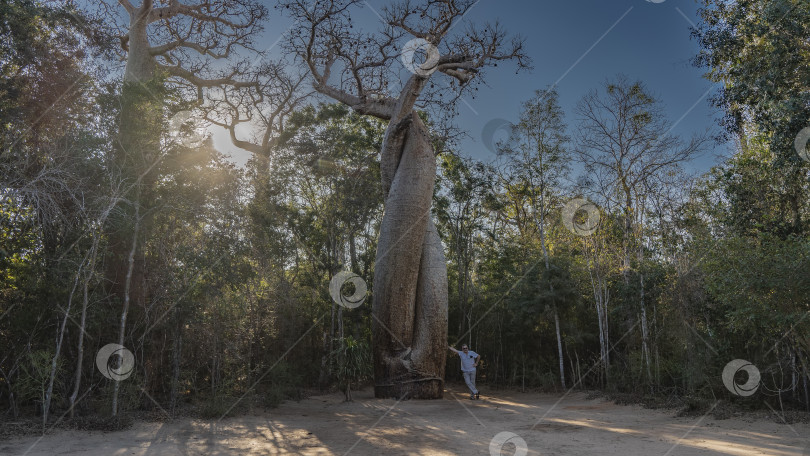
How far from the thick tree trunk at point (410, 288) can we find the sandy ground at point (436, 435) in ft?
3.82

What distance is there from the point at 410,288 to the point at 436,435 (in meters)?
4.08

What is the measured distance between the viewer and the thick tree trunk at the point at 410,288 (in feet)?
30.9

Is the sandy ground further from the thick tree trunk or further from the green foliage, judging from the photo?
the thick tree trunk

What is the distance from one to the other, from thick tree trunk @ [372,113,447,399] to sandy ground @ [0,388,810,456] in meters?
1.16

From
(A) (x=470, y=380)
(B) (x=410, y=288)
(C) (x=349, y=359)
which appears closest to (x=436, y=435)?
(C) (x=349, y=359)

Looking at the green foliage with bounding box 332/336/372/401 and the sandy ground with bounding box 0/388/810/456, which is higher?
the green foliage with bounding box 332/336/372/401

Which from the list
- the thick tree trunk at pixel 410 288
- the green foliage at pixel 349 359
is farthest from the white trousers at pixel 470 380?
the green foliage at pixel 349 359

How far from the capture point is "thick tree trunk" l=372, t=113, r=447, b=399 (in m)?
9.43

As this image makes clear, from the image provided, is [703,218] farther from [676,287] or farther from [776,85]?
[776,85]

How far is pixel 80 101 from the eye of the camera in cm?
852

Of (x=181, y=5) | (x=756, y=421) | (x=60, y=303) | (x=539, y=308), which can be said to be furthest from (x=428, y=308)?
(x=181, y=5)

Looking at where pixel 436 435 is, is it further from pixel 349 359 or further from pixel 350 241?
pixel 350 241

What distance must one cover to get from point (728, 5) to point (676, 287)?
4.65 metres

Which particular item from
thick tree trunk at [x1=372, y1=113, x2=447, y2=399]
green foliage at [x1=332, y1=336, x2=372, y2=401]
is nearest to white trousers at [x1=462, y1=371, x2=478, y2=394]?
thick tree trunk at [x1=372, y1=113, x2=447, y2=399]
